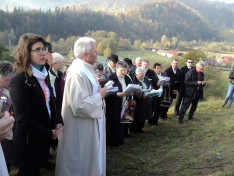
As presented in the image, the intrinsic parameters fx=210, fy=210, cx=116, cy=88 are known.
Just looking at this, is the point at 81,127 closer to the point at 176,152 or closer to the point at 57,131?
the point at 57,131

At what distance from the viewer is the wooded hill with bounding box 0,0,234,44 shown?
86062mm

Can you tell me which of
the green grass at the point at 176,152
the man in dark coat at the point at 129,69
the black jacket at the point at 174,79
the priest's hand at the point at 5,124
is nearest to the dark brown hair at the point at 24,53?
the priest's hand at the point at 5,124

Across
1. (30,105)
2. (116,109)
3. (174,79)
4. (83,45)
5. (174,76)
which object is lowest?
(116,109)

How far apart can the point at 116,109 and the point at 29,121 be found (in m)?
2.82

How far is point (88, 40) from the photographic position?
2.90 m

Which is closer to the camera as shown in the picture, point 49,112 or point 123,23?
point 49,112

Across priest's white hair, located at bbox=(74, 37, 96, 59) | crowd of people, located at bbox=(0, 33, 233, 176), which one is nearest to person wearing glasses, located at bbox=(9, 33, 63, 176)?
crowd of people, located at bbox=(0, 33, 233, 176)

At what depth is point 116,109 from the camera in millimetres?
4965

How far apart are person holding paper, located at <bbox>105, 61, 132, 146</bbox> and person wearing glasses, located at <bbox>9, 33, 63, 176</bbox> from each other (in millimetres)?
2508

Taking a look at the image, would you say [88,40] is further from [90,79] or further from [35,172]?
[35,172]

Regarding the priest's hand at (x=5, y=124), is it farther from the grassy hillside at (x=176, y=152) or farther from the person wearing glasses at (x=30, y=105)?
the grassy hillside at (x=176, y=152)

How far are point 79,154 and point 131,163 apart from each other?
1694 millimetres

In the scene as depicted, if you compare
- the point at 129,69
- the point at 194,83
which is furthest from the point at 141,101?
the point at 194,83

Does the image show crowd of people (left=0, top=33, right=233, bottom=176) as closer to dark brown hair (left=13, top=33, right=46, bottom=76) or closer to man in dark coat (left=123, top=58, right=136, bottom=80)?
dark brown hair (left=13, top=33, right=46, bottom=76)
